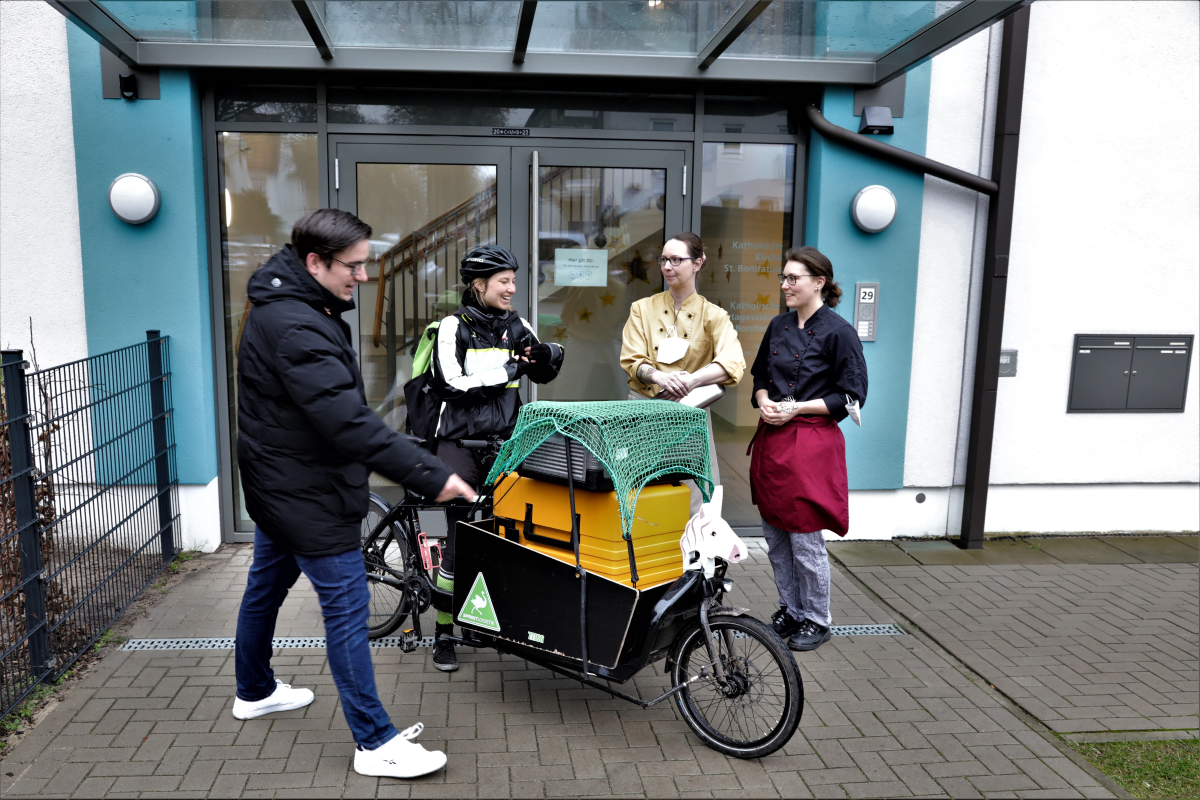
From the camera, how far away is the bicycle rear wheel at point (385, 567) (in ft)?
13.4

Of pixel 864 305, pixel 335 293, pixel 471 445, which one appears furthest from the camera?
pixel 864 305

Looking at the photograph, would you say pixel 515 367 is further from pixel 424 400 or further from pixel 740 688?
pixel 740 688

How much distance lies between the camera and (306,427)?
2908 millimetres

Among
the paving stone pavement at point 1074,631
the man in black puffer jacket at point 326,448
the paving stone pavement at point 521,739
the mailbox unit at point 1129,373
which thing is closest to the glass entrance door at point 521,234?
the paving stone pavement at point 521,739

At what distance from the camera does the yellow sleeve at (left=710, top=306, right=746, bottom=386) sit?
449 cm

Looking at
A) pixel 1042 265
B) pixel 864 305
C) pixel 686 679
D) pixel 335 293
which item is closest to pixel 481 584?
pixel 686 679

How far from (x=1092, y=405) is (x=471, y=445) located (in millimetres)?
4657

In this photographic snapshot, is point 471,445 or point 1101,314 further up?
point 1101,314

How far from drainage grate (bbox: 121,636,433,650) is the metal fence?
0.77ft

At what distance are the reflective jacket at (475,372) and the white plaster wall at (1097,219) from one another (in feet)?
12.5

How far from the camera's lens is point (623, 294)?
579cm

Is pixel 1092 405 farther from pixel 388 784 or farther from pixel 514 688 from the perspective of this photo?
pixel 388 784

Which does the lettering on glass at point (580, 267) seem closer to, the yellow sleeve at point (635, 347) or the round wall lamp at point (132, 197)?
the yellow sleeve at point (635, 347)

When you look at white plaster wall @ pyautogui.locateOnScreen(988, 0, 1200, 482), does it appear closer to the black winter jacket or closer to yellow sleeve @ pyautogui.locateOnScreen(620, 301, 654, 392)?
yellow sleeve @ pyautogui.locateOnScreen(620, 301, 654, 392)
